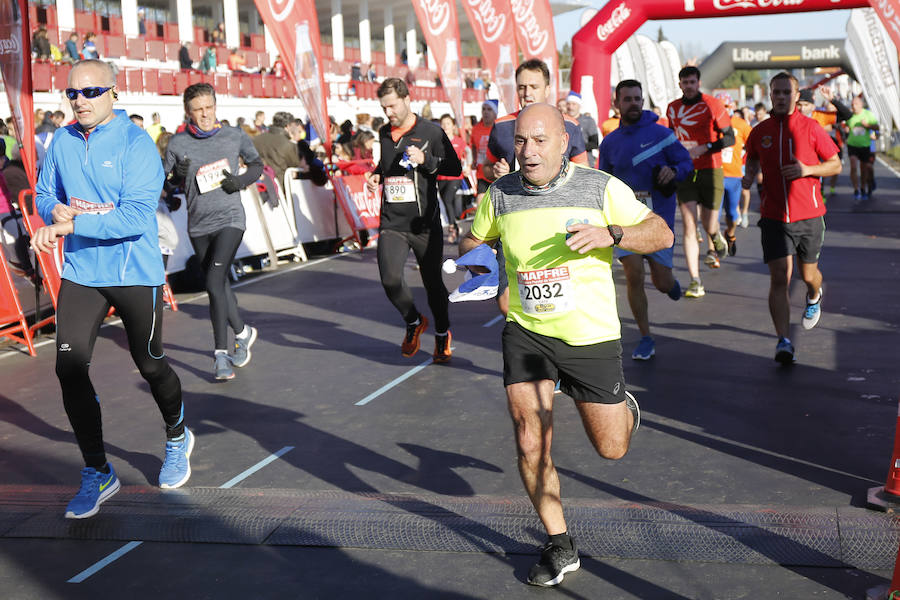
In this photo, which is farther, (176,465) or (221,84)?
(221,84)

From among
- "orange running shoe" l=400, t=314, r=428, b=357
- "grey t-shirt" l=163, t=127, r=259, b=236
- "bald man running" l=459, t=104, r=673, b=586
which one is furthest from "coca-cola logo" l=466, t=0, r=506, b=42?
"bald man running" l=459, t=104, r=673, b=586

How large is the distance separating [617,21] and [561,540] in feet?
48.6

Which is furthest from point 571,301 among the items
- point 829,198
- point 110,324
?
point 829,198

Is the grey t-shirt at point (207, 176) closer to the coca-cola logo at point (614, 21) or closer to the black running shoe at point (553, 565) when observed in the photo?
the black running shoe at point (553, 565)

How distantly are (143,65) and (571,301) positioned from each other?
30.9 meters

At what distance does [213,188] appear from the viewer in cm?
742

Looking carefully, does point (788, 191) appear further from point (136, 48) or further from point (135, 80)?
point (136, 48)

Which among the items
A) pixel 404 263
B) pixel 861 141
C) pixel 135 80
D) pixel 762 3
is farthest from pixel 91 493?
pixel 135 80

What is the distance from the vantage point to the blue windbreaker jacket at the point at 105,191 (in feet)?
15.9

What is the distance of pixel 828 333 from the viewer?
8250 millimetres

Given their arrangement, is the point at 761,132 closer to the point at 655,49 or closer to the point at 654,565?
the point at 654,565

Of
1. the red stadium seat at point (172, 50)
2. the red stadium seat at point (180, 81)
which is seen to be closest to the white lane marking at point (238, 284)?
the red stadium seat at point (180, 81)

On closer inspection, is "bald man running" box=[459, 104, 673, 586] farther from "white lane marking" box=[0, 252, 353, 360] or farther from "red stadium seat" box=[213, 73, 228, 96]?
"red stadium seat" box=[213, 73, 228, 96]

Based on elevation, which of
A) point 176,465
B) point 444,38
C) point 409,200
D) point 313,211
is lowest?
point 176,465
